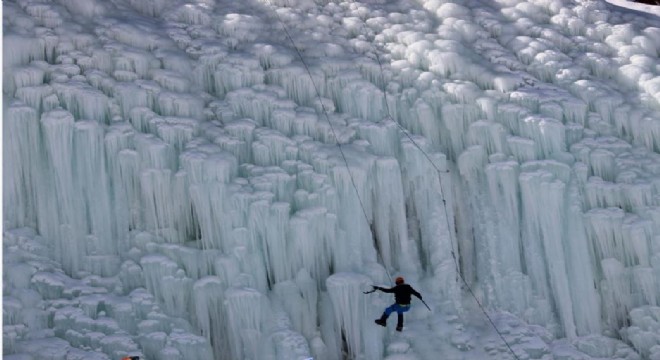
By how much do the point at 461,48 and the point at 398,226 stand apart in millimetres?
2824

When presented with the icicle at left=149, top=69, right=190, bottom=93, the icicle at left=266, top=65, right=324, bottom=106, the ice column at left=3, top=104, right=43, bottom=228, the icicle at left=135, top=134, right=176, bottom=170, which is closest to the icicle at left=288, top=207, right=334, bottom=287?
the icicle at left=135, top=134, right=176, bottom=170

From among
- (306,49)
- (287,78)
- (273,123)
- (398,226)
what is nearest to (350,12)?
(306,49)

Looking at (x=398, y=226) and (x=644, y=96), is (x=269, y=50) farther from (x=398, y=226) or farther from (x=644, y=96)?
(x=644, y=96)

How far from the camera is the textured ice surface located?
8805mm

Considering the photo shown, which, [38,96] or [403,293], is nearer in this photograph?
[403,293]

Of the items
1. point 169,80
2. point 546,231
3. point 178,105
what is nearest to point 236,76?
point 169,80

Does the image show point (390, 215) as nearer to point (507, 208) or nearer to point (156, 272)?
point (507, 208)

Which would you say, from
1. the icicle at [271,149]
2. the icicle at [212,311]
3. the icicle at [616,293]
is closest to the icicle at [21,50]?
the icicle at [271,149]

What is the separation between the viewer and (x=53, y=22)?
10195 millimetres

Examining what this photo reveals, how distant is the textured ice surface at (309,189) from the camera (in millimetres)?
8805

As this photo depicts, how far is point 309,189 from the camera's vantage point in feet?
31.8

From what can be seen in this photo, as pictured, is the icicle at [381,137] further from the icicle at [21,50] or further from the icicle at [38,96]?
the icicle at [21,50]

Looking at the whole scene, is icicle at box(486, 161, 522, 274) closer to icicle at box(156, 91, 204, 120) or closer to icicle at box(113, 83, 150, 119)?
icicle at box(156, 91, 204, 120)

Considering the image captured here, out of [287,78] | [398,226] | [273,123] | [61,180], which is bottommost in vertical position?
[398,226]
